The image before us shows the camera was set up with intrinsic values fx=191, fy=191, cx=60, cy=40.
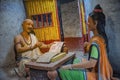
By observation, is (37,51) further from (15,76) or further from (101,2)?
(101,2)

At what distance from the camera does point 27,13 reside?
585cm

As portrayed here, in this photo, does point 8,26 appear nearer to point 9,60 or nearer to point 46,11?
point 9,60

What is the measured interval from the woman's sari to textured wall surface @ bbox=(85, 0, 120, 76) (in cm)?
56

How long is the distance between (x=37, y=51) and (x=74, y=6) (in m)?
4.75

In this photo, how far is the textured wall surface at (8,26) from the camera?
16.3 ft

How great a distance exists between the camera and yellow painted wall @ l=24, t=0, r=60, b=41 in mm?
5875

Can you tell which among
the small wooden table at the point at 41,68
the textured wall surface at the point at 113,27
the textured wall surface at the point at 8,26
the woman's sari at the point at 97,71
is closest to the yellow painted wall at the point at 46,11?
the textured wall surface at the point at 8,26

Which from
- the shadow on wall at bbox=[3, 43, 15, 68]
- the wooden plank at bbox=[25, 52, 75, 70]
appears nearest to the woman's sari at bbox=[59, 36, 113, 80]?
the wooden plank at bbox=[25, 52, 75, 70]

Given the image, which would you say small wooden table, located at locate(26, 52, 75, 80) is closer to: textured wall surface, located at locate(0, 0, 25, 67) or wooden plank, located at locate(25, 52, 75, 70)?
wooden plank, located at locate(25, 52, 75, 70)

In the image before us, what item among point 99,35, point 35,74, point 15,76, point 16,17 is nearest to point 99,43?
point 99,35

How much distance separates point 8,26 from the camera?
5082mm

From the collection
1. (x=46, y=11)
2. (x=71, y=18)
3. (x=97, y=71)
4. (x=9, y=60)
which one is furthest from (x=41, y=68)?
(x=71, y=18)

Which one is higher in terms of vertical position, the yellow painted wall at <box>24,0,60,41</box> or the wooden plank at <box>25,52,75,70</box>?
the yellow painted wall at <box>24,0,60,41</box>

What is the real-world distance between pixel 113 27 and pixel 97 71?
0.78 metres
